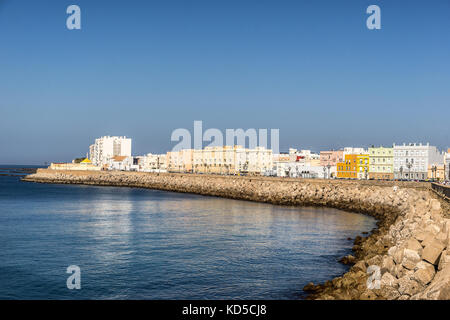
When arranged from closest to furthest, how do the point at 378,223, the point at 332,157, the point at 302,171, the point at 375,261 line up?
1. the point at 375,261
2. the point at 378,223
3. the point at 302,171
4. the point at 332,157

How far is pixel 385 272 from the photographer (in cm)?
1495

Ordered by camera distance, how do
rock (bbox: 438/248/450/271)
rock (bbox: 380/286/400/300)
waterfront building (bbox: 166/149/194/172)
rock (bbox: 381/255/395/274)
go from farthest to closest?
waterfront building (bbox: 166/149/194/172), rock (bbox: 381/255/395/274), rock (bbox: 380/286/400/300), rock (bbox: 438/248/450/271)

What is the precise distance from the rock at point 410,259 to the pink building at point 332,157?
82.7m

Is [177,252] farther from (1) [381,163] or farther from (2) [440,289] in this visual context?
(1) [381,163]

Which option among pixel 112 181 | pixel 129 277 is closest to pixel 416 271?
pixel 129 277

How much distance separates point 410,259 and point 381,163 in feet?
239

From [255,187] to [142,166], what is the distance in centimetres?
10384

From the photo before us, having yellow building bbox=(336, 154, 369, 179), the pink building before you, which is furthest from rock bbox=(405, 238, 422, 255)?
the pink building

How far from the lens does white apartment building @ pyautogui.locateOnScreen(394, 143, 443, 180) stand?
7894cm

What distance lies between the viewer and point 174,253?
22.7 metres

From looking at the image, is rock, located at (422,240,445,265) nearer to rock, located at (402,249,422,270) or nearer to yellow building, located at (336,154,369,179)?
rock, located at (402,249,422,270)

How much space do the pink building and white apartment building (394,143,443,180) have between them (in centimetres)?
1531

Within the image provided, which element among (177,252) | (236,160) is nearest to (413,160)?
(236,160)
